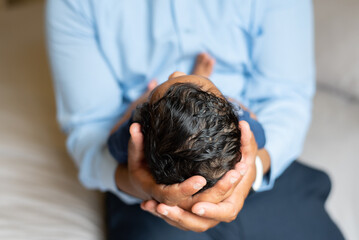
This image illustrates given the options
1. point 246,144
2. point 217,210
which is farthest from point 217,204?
point 246,144

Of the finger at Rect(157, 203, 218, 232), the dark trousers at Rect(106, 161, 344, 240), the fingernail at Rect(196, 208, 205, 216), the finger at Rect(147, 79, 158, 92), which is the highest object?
the finger at Rect(147, 79, 158, 92)

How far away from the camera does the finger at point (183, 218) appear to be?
0.70 metres

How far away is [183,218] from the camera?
720 mm

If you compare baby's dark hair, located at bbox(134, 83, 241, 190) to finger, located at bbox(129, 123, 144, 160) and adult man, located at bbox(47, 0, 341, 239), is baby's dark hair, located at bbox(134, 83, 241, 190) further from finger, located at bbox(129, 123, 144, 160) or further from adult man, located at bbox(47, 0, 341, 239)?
adult man, located at bbox(47, 0, 341, 239)

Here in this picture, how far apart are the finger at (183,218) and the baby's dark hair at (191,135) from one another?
1.9 inches

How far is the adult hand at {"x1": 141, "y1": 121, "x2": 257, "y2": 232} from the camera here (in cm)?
68

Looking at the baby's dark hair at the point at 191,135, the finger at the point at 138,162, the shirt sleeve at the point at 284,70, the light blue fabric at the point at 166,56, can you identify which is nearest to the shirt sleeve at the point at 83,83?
the light blue fabric at the point at 166,56

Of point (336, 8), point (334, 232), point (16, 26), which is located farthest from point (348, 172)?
point (16, 26)

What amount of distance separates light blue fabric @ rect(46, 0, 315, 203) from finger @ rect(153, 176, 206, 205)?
0.25 metres

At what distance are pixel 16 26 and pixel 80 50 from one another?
126cm

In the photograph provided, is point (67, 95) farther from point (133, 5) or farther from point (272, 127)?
point (272, 127)

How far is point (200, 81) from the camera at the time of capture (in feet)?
2.38

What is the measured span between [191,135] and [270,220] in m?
0.39

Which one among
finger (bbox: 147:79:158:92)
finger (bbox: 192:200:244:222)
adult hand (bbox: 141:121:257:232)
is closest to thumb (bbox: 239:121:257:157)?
adult hand (bbox: 141:121:257:232)
